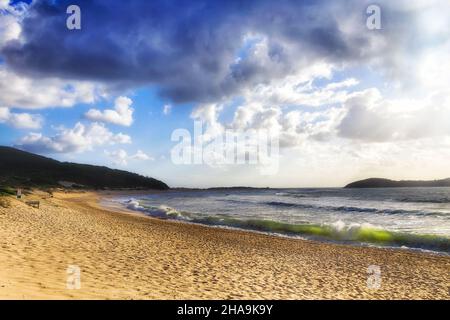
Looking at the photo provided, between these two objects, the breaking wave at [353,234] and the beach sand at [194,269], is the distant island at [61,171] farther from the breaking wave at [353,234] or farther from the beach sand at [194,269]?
the beach sand at [194,269]

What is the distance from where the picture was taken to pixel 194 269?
11352 millimetres

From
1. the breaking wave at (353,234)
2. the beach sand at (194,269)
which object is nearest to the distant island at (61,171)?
the breaking wave at (353,234)

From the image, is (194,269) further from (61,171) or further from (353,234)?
(61,171)

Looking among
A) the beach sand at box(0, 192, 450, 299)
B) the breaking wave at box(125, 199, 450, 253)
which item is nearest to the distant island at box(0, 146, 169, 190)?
the breaking wave at box(125, 199, 450, 253)

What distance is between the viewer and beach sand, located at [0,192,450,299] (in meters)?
8.27

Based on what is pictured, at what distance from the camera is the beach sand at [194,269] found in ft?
27.1

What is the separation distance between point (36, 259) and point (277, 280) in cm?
747

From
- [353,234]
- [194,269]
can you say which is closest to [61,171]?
[353,234]

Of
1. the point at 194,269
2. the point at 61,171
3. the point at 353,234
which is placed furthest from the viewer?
the point at 61,171

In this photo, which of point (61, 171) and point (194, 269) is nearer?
point (194, 269)

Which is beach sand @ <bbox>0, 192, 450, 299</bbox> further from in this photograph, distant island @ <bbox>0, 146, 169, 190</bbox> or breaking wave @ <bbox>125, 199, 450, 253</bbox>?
distant island @ <bbox>0, 146, 169, 190</bbox>

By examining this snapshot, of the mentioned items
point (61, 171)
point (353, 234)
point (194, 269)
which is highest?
point (61, 171)
